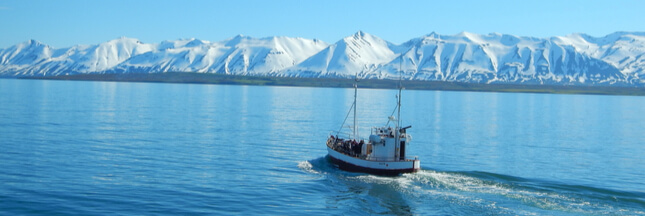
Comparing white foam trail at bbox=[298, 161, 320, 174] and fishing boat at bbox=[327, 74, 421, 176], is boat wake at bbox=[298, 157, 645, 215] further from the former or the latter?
fishing boat at bbox=[327, 74, 421, 176]

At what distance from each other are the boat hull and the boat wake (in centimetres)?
65

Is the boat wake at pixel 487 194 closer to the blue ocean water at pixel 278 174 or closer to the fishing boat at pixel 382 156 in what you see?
the blue ocean water at pixel 278 174

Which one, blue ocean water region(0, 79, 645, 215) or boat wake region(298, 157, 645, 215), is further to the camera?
boat wake region(298, 157, 645, 215)

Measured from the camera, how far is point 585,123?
130750mm

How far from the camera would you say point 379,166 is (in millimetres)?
58125

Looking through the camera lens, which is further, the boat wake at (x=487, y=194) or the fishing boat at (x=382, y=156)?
the fishing boat at (x=382, y=156)

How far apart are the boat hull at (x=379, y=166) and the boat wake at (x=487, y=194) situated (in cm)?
65

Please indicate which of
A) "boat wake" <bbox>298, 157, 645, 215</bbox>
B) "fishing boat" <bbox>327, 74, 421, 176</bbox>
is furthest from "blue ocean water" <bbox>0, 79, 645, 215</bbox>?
"fishing boat" <bbox>327, 74, 421, 176</bbox>

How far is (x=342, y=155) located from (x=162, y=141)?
81.0ft

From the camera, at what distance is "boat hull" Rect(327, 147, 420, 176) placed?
188ft

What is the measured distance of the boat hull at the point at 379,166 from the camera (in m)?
57.2

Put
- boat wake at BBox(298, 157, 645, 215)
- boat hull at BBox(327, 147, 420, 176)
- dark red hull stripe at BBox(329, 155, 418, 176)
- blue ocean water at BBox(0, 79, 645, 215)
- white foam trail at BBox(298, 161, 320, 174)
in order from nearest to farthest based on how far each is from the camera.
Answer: blue ocean water at BBox(0, 79, 645, 215), boat wake at BBox(298, 157, 645, 215), boat hull at BBox(327, 147, 420, 176), dark red hull stripe at BBox(329, 155, 418, 176), white foam trail at BBox(298, 161, 320, 174)

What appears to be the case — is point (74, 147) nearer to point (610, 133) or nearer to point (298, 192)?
point (298, 192)

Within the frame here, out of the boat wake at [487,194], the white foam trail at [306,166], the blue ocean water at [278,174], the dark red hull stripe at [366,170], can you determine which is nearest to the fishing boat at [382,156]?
the dark red hull stripe at [366,170]
